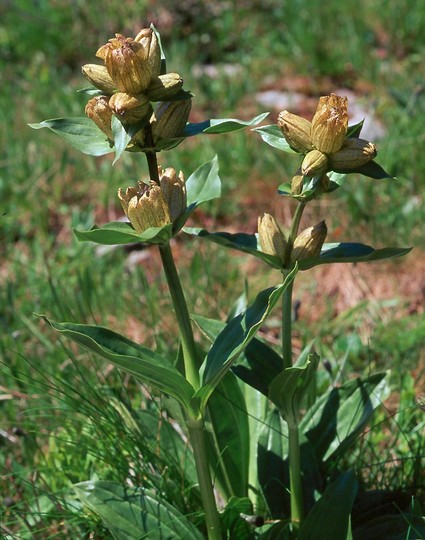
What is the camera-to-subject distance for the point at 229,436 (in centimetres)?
244

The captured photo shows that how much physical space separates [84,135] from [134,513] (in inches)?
39.3

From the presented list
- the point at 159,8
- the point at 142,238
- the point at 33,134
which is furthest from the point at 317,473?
the point at 159,8

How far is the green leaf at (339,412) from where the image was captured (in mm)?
2422

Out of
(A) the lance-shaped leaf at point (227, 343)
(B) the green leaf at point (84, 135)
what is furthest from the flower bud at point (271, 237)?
(B) the green leaf at point (84, 135)

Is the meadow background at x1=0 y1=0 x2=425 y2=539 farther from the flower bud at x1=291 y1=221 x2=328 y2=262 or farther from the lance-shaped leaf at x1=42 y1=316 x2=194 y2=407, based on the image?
the flower bud at x1=291 y1=221 x2=328 y2=262

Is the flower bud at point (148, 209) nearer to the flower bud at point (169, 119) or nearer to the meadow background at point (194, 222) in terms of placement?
the flower bud at point (169, 119)

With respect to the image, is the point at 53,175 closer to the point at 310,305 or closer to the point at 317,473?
the point at 310,305

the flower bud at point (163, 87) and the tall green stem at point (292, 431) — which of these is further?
the tall green stem at point (292, 431)

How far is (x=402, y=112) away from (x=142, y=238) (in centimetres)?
346

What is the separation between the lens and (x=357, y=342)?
11.1 feet

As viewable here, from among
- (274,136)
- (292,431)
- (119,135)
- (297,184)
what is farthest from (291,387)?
(119,135)

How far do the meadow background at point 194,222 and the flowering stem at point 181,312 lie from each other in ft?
1.49

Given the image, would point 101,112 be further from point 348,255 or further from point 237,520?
point 237,520

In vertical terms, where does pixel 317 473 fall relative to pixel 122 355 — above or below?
below
